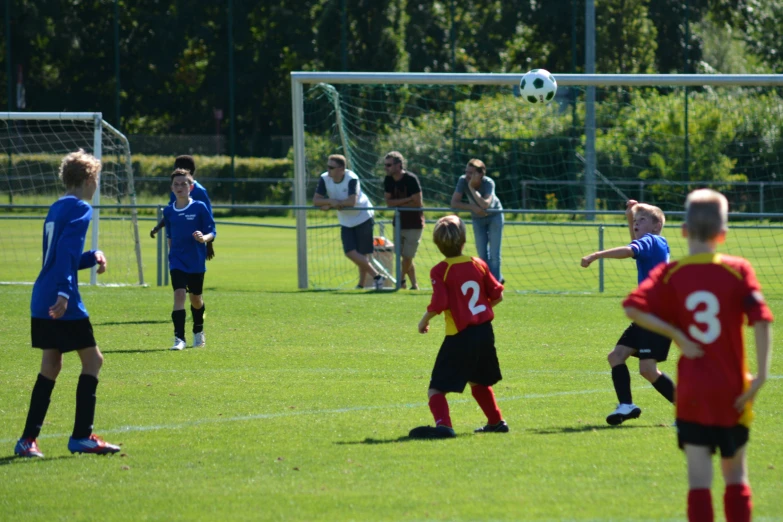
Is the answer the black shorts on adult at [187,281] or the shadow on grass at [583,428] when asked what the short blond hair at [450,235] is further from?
the black shorts on adult at [187,281]

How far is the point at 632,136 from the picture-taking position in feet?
77.3

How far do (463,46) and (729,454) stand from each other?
150 feet

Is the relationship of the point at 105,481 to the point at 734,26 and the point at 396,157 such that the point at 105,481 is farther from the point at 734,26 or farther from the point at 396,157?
the point at 734,26

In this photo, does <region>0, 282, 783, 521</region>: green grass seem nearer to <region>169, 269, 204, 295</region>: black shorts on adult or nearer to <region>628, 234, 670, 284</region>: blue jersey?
<region>169, 269, 204, 295</region>: black shorts on adult

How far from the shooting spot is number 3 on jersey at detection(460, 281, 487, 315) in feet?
21.1

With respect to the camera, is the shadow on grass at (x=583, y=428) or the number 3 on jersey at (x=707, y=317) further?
the shadow on grass at (x=583, y=428)

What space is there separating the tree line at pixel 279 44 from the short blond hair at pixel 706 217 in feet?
127

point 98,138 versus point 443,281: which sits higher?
point 98,138

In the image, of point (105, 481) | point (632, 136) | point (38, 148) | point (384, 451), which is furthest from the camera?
point (38, 148)

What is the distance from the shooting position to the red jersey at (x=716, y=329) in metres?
A: 4.05

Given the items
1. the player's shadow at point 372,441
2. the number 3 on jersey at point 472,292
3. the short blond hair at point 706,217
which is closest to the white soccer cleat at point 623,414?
the number 3 on jersey at point 472,292

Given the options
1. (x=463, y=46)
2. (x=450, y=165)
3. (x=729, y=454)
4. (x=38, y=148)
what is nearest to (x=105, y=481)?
(x=729, y=454)

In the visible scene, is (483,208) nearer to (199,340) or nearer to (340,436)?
(199,340)

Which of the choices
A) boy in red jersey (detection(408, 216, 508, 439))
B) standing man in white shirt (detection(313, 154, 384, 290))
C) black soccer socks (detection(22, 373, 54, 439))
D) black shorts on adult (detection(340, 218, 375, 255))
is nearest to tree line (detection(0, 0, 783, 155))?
standing man in white shirt (detection(313, 154, 384, 290))
